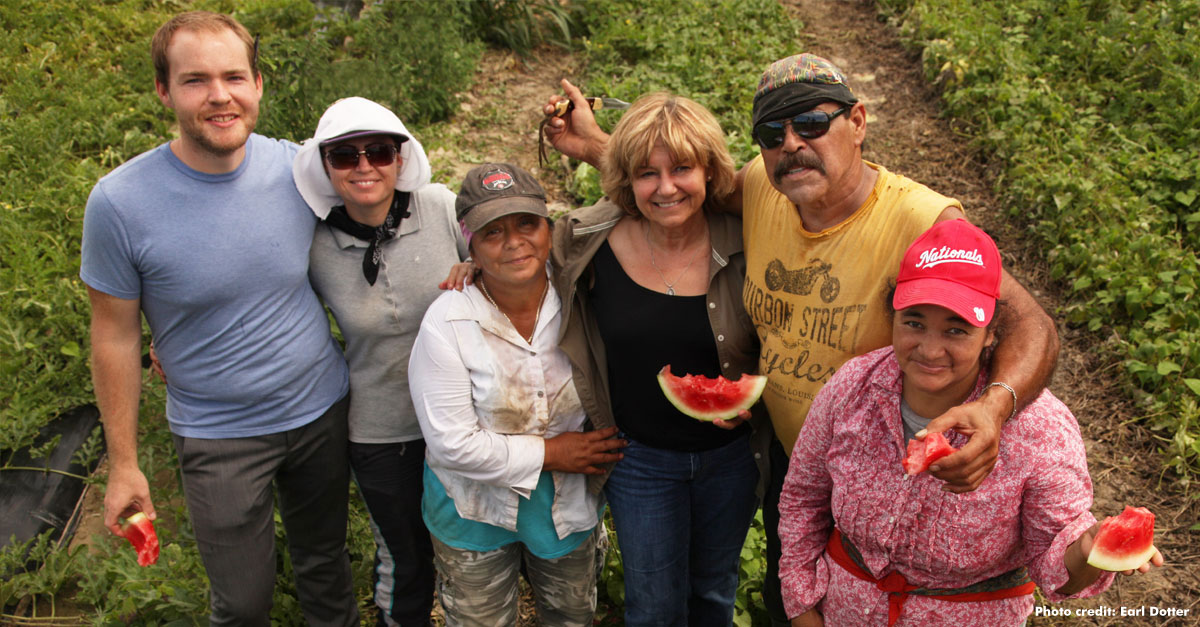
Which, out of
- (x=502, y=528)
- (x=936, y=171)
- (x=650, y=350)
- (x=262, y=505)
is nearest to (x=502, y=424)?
(x=502, y=528)

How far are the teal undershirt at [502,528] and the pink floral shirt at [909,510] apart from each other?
935 mm

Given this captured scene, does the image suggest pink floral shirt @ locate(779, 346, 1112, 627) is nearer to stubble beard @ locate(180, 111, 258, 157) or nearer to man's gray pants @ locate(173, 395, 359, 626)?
man's gray pants @ locate(173, 395, 359, 626)

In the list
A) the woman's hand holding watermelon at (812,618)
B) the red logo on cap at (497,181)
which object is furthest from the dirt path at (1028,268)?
the red logo on cap at (497,181)

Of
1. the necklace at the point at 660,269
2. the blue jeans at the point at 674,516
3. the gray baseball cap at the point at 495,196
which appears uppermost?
the gray baseball cap at the point at 495,196

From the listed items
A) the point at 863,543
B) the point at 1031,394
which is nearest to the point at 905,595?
the point at 863,543

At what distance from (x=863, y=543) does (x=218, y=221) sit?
2576mm

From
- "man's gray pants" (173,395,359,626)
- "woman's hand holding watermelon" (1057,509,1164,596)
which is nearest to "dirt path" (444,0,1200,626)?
"woman's hand holding watermelon" (1057,509,1164,596)

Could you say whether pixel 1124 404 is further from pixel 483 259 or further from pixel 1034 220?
pixel 483 259

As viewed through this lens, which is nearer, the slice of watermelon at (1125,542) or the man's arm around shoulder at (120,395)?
the slice of watermelon at (1125,542)

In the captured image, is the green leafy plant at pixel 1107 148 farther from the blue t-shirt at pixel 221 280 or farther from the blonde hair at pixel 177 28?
the blonde hair at pixel 177 28

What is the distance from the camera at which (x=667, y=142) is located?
117 inches

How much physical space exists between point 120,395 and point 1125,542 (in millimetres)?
3435

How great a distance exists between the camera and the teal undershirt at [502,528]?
3.34m

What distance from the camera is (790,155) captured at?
2.84 meters
